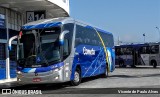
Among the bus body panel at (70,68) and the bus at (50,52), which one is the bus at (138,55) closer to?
the bus body panel at (70,68)

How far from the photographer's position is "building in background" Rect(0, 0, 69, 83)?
78.0 ft

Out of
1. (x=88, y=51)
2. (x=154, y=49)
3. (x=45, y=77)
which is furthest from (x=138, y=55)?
(x=45, y=77)

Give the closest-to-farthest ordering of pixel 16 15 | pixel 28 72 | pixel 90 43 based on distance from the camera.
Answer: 1. pixel 28 72
2. pixel 90 43
3. pixel 16 15

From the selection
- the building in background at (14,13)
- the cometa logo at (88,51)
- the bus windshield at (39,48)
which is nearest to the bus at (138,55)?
the building in background at (14,13)

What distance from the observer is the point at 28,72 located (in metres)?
17.2

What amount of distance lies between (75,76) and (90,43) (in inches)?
130

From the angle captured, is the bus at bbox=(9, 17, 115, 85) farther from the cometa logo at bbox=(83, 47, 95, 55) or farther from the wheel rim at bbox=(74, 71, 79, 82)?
the cometa logo at bbox=(83, 47, 95, 55)

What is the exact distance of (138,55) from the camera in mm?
44781

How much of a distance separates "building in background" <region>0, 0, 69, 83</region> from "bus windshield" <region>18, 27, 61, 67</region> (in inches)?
227

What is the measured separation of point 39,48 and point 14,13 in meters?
10.3

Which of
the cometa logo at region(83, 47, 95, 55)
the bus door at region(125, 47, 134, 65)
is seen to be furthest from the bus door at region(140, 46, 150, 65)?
the cometa logo at region(83, 47, 95, 55)

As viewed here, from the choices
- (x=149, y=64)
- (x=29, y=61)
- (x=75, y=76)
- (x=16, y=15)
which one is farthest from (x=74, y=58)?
(x=149, y=64)

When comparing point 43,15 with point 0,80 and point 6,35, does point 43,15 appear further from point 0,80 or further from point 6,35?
point 0,80

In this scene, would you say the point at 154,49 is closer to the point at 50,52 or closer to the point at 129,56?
the point at 129,56
